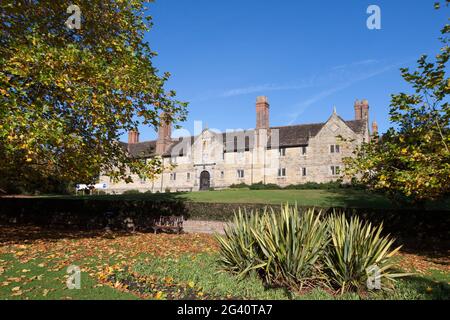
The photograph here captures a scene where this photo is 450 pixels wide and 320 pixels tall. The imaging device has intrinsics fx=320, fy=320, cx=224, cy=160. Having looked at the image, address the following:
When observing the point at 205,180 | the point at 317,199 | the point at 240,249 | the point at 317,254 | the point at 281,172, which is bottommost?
the point at 240,249

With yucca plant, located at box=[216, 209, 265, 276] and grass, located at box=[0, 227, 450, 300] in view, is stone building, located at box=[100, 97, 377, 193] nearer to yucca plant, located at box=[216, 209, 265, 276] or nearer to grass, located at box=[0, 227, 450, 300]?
grass, located at box=[0, 227, 450, 300]

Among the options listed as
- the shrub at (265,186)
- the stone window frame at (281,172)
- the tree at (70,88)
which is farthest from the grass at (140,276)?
the stone window frame at (281,172)

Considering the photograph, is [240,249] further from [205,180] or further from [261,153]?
[205,180]

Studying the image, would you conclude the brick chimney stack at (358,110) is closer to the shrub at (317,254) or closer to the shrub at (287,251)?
the shrub at (317,254)

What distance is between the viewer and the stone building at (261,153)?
44062 mm

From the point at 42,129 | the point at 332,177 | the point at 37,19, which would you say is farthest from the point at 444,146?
the point at 332,177

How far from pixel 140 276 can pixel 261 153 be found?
41.1 meters

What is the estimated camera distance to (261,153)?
47.9 metres

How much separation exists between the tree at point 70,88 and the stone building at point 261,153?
91.7 feet

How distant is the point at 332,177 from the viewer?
43.0m

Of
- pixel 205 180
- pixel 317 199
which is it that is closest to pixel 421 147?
pixel 317 199

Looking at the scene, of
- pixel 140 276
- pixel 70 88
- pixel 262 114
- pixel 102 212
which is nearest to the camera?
pixel 140 276
